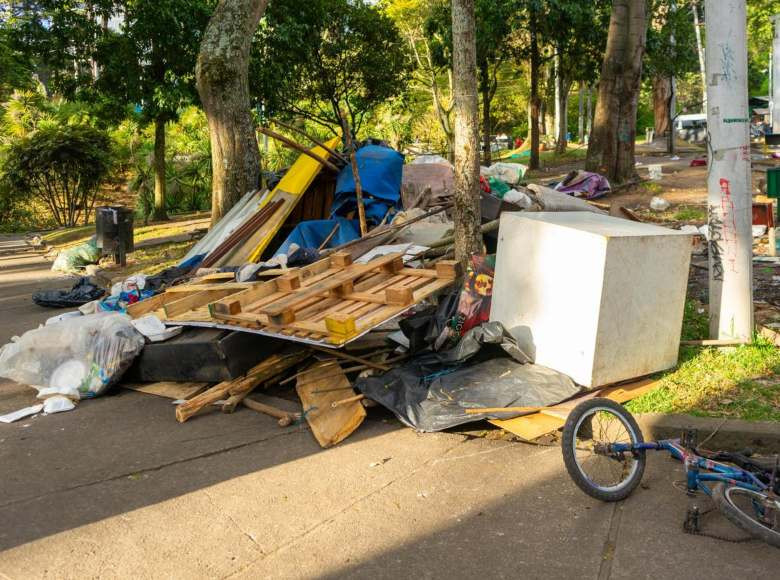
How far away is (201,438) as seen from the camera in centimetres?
522

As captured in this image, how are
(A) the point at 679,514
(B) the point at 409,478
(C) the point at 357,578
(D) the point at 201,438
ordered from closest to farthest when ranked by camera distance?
(C) the point at 357,578 → (A) the point at 679,514 → (B) the point at 409,478 → (D) the point at 201,438

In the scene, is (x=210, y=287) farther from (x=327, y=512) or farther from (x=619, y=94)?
(x=619, y=94)

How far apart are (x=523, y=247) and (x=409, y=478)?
1.96 m

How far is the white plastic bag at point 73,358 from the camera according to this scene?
6.22m

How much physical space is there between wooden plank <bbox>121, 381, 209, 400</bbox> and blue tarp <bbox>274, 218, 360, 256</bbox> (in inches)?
115

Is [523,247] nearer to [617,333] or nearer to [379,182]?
[617,333]

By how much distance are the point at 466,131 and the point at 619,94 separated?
8.99 metres

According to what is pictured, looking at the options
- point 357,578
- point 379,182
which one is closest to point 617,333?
point 357,578

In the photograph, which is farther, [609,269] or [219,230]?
[219,230]

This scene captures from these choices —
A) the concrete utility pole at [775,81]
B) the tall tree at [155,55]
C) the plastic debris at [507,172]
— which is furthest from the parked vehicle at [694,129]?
the plastic debris at [507,172]

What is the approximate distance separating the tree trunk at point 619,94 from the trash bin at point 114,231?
8766 millimetres

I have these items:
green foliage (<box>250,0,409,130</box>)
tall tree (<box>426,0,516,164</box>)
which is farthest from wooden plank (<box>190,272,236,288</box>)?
tall tree (<box>426,0,516,164</box>)

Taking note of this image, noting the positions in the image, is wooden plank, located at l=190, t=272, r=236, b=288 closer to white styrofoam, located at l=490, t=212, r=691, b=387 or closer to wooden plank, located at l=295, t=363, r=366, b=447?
wooden plank, located at l=295, t=363, r=366, b=447

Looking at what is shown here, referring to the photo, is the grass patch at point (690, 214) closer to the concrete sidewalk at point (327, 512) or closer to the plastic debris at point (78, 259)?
the concrete sidewalk at point (327, 512)
